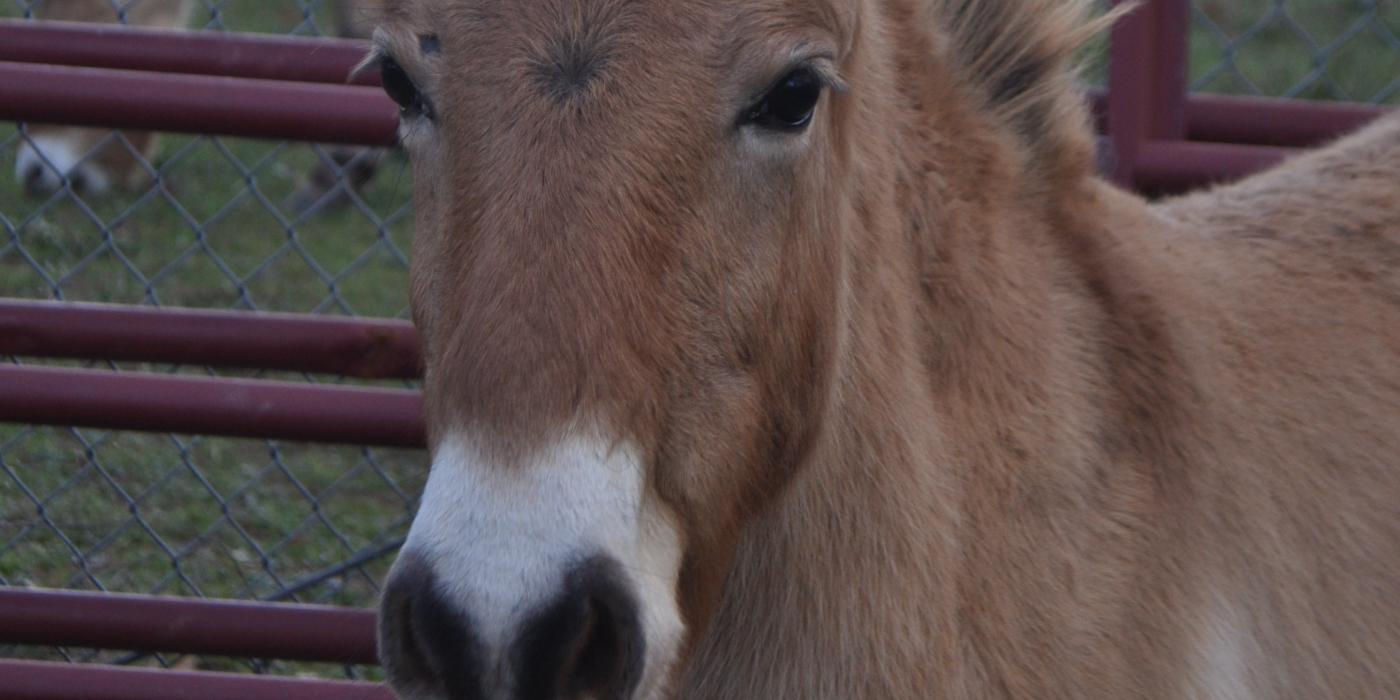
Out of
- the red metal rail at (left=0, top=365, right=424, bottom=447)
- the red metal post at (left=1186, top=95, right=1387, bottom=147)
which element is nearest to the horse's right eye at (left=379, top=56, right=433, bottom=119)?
the red metal rail at (left=0, top=365, right=424, bottom=447)

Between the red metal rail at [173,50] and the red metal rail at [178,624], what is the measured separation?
986 millimetres

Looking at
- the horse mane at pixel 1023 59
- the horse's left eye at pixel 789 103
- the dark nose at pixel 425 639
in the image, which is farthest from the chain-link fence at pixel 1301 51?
the dark nose at pixel 425 639

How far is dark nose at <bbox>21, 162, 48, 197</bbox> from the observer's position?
646cm

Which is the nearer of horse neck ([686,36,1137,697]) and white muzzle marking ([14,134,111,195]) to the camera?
horse neck ([686,36,1137,697])

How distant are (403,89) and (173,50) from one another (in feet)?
4.00

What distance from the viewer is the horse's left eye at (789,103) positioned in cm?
179

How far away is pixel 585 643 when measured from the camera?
1589 millimetres

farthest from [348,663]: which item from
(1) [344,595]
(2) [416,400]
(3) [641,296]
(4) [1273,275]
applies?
(4) [1273,275]

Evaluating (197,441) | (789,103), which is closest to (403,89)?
(789,103)

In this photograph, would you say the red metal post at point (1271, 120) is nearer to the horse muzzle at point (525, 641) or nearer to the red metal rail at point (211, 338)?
the red metal rail at point (211, 338)

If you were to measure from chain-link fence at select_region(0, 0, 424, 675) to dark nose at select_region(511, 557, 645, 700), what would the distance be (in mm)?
1061

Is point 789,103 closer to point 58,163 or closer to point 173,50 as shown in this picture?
point 173,50

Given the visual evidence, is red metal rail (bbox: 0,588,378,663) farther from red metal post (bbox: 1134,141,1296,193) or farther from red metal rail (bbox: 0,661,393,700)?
red metal post (bbox: 1134,141,1296,193)

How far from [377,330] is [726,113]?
1.18m
